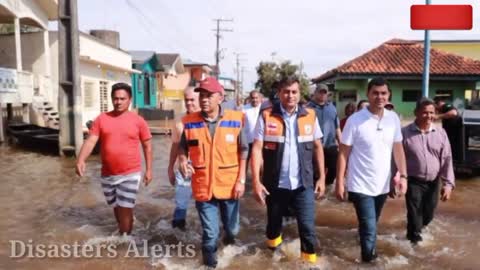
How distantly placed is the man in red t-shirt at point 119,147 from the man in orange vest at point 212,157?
978 mm

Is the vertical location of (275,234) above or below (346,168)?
below

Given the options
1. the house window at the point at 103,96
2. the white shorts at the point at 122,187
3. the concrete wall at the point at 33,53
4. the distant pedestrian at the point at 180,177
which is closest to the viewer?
the distant pedestrian at the point at 180,177

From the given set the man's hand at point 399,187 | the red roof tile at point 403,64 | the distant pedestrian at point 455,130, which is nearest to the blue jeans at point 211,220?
the man's hand at point 399,187

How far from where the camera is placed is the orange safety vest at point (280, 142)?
4273 mm

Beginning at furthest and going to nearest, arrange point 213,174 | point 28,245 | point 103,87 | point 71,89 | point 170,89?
point 170,89, point 103,87, point 71,89, point 28,245, point 213,174

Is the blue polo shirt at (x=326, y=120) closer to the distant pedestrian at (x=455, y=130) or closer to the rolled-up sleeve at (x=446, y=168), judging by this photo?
the rolled-up sleeve at (x=446, y=168)

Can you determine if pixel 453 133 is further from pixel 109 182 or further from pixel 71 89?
pixel 71 89

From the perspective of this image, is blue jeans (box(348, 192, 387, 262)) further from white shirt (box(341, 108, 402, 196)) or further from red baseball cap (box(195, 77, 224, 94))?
red baseball cap (box(195, 77, 224, 94))

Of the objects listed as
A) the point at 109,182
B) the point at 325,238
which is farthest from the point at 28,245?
the point at 325,238

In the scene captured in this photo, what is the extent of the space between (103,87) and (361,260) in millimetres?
21532

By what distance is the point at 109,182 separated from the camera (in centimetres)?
508

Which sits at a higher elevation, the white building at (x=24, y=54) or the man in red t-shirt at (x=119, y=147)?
the white building at (x=24, y=54)

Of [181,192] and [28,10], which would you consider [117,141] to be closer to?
[181,192]

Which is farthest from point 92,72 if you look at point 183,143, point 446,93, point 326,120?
point 183,143
